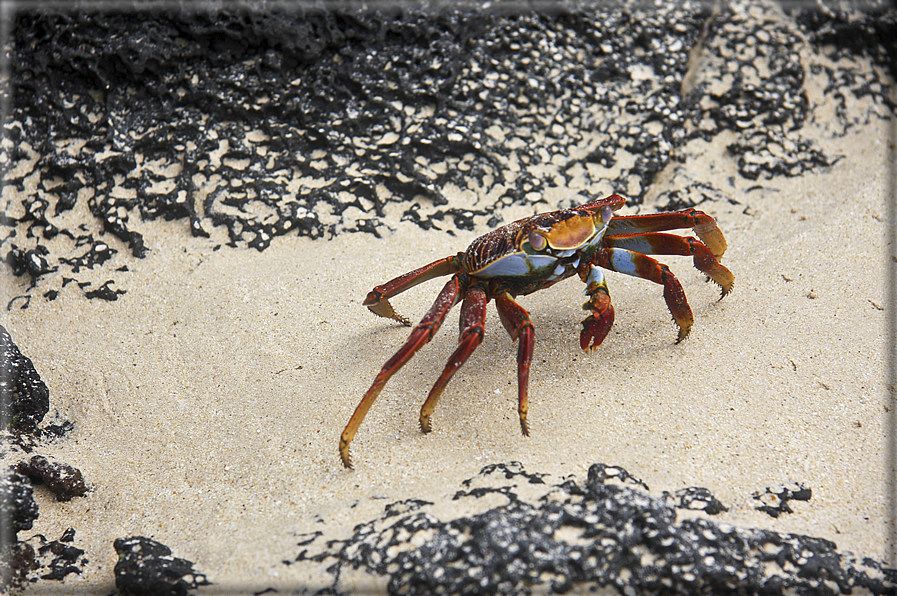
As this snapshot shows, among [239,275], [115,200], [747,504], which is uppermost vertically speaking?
[115,200]

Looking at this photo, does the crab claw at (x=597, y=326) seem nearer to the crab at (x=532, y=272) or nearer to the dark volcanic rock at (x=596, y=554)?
the crab at (x=532, y=272)

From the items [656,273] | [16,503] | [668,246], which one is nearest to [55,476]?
[16,503]

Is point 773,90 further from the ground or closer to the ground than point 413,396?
further from the ground

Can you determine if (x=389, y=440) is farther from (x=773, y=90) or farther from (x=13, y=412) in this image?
(x=773, y=90)

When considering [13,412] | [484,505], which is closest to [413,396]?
[484,505]

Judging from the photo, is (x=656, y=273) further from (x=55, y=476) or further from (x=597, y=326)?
(x=55, y=476)
